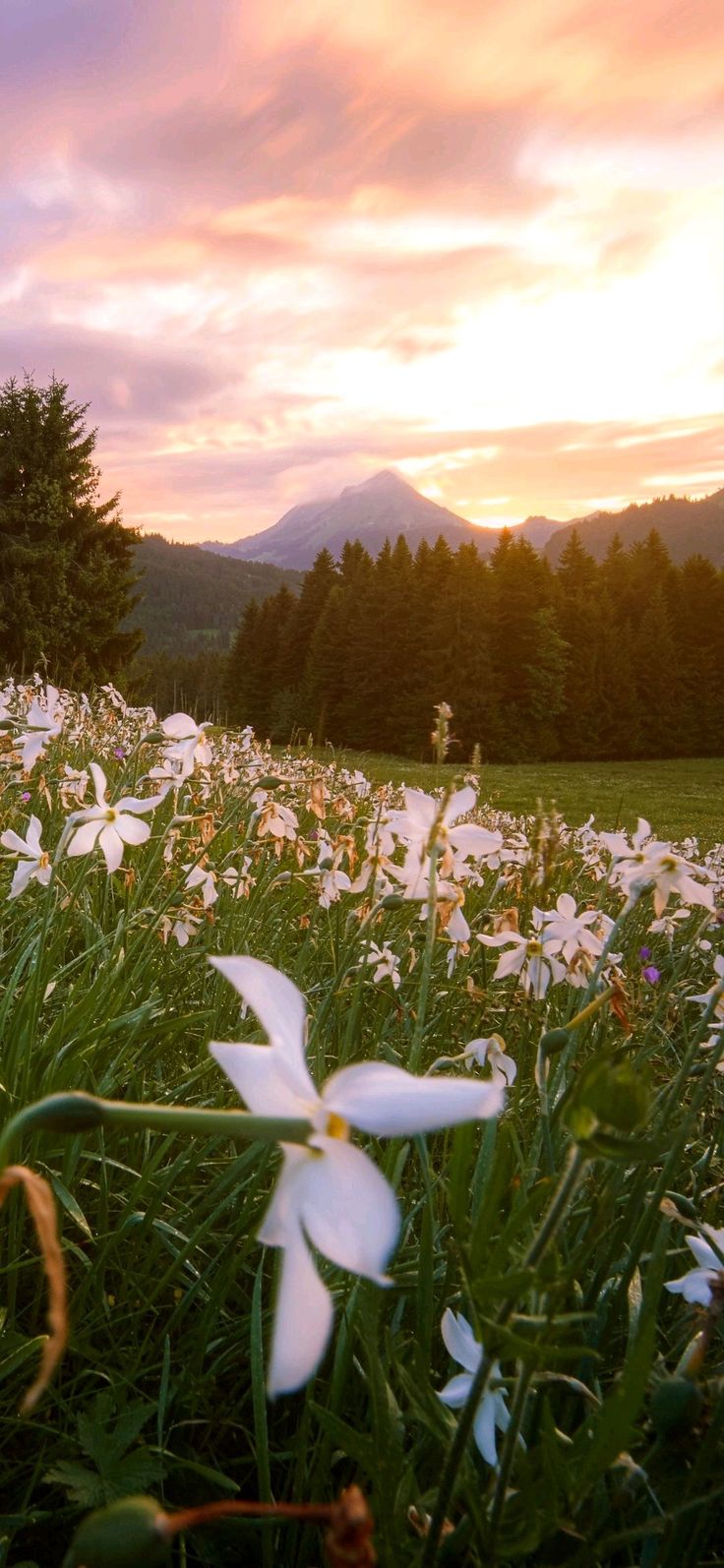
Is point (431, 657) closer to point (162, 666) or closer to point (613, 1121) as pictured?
point (613, 1121)

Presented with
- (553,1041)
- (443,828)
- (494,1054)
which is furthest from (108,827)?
(553,1041)

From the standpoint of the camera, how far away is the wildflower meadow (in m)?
0.59

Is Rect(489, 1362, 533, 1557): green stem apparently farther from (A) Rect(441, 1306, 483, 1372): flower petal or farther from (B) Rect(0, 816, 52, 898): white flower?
(B) Rect(0, 816, 52, 898): white flower

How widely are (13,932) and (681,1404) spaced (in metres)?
2.94

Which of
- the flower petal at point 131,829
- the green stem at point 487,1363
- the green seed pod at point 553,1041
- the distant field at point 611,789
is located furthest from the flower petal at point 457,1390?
the distant field at point 611,789

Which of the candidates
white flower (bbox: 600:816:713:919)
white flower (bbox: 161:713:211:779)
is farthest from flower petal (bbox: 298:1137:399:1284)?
white flower (bbox: 161:713:211:779)

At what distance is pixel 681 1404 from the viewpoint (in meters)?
0.85

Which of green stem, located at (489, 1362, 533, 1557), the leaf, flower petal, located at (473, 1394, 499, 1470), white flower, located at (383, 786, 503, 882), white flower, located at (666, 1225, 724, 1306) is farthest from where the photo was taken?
the leaf

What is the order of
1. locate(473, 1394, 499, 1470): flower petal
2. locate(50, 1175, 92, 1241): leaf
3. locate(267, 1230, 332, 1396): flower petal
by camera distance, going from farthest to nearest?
locate(50, 1175, 92, 1241): leaf → locate(473, 1394, 499, 1470): flower petal → locate(267, 1230, 332, 1396): flower petal

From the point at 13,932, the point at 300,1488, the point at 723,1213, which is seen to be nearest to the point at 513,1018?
the point at 723,1213

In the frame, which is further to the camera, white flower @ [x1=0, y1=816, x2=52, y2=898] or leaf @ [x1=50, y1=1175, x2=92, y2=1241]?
white flower @ [x1=0, y1=816, x2=52, y2=898]

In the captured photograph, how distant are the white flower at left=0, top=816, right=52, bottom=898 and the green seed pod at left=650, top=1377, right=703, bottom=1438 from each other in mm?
1643

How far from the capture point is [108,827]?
1.98 m

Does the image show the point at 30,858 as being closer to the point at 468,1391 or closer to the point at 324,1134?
the point at 468,1391
